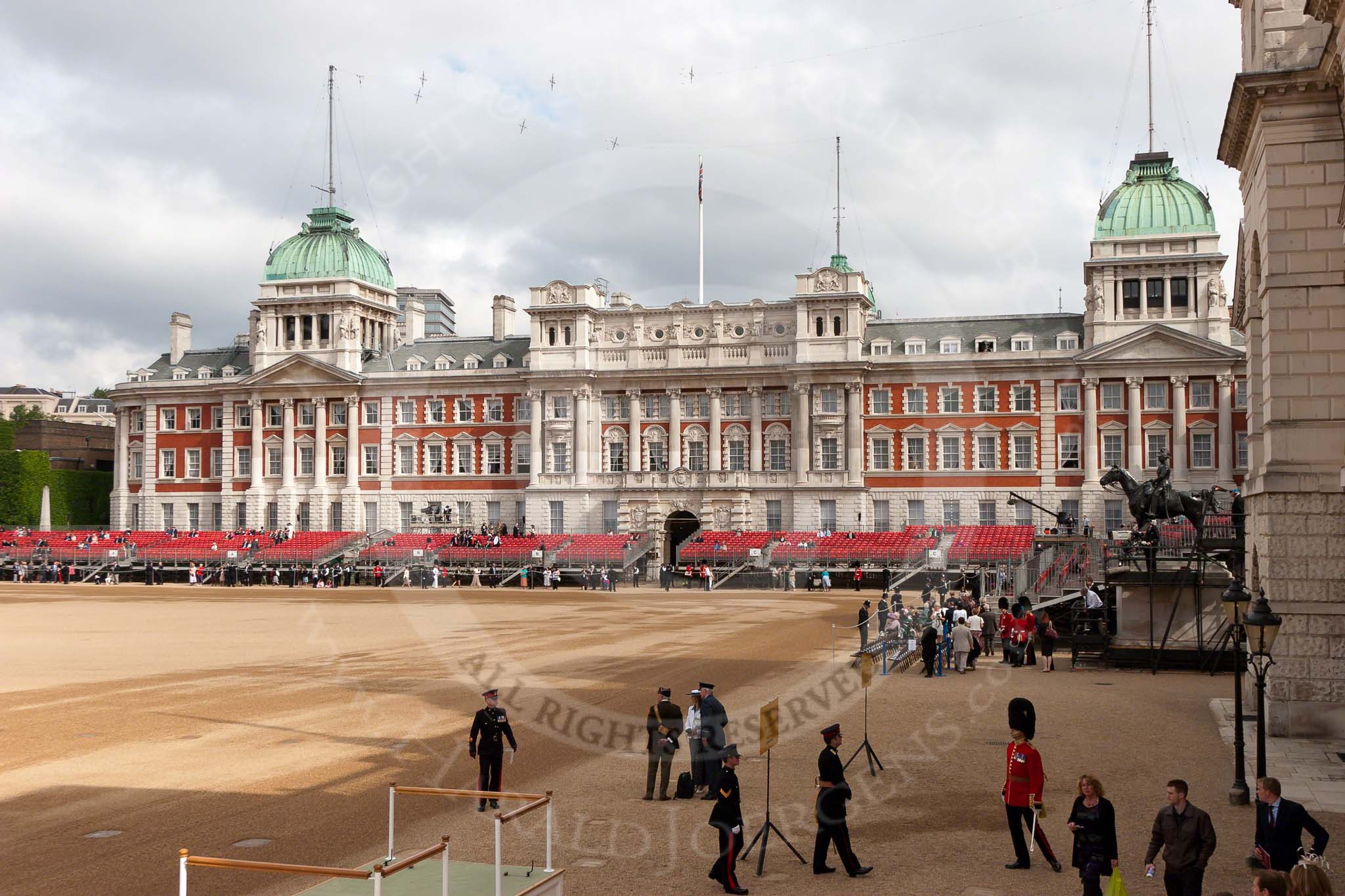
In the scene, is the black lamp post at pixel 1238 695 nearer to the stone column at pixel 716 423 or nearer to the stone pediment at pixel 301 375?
the stone column at pixel 716 423

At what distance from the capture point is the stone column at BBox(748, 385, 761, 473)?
239 ft

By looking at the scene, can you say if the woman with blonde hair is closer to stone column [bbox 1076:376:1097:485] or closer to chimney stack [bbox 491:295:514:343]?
stone column [bbox 1076:376:1097:485]

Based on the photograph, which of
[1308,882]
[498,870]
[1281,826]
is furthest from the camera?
[1281,826]

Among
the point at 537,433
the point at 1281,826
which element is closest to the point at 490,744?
the point at 1281,826

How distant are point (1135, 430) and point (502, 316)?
42497 millimetres

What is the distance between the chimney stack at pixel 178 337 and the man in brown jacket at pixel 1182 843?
87.5 meters

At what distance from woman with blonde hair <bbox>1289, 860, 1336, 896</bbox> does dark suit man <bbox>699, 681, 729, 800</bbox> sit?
9605 mm

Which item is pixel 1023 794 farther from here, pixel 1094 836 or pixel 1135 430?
pixel 1135 430

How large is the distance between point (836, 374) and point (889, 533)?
10.0 metres

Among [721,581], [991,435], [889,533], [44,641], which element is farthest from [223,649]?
[991,435]

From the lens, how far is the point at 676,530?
246 ft

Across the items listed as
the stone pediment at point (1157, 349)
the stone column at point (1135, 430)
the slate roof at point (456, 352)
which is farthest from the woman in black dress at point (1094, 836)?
the slate roof at point (456, 352)

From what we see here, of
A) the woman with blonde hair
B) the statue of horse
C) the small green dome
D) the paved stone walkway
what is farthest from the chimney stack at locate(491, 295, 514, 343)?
the woman with blonde hair

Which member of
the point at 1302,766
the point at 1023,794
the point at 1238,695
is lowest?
the point at 1302,766
